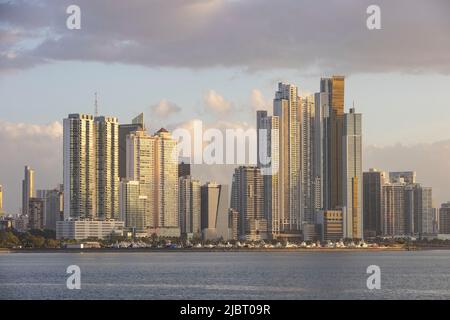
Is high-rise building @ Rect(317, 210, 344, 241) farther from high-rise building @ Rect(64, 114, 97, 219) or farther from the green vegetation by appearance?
the green vegetation

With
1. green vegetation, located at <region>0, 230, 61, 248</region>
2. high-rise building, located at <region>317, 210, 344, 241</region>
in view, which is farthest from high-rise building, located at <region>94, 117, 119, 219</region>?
high-rise building, located at <region>317, 210, 344, 241</region>

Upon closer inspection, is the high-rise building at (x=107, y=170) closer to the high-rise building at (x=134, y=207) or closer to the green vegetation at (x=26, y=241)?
the high-rise building at (x=134, y=207)


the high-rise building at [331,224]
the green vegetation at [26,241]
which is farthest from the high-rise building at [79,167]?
the high-rise building at [331,224]

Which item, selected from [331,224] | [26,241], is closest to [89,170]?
[26,241]

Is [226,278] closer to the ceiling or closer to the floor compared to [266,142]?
closer to the floor
